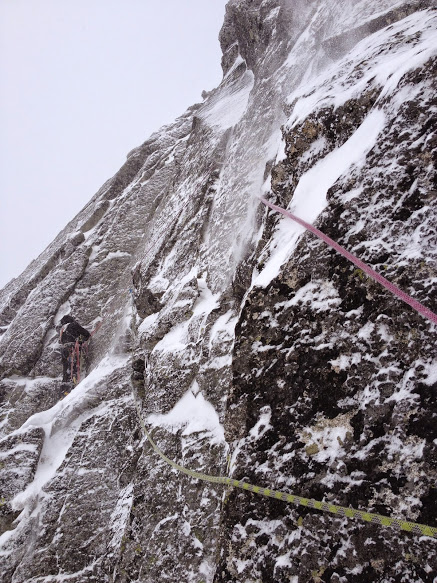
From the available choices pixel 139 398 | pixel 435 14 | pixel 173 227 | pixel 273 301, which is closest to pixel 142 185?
pixel 173 227

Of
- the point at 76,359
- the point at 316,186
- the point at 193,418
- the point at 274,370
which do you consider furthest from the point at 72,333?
the point at 316,186

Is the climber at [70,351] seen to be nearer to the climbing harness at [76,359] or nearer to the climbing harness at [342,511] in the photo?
the climbing harness at [76,359]

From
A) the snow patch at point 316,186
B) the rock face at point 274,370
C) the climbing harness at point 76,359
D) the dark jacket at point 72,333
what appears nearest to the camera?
the rock face at point 274,370

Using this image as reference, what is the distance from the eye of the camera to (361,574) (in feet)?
8.90

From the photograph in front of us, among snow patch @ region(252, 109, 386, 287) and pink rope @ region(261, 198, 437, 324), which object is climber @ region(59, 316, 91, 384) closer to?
snow patch @ region(252, 109, 386, 287)

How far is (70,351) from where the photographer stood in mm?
12234

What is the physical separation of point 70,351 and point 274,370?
32.8ft

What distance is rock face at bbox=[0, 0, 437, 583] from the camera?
118 inches

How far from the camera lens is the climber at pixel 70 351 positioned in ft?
39.5

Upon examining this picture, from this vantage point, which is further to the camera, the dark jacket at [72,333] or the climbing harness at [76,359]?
the dark jacket at [72,333]

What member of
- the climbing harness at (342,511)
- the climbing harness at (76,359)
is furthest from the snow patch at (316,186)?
the climbing harness at (76,359)

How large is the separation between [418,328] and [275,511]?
2053 mm

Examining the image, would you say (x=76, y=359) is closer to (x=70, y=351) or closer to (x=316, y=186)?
(x=70, y=351)

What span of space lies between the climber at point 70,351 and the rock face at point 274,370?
52cm
